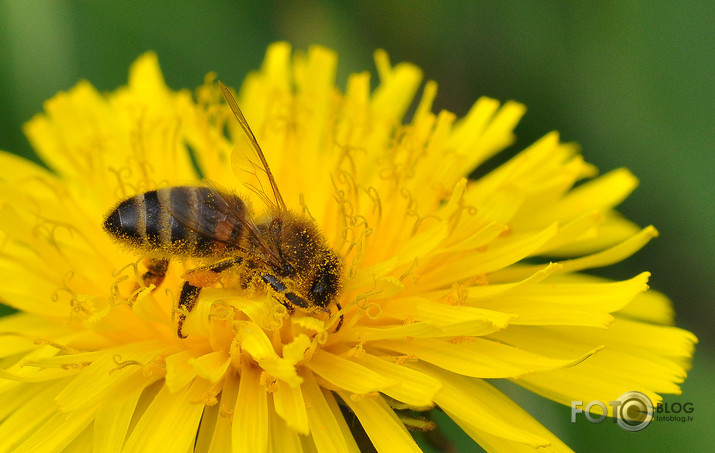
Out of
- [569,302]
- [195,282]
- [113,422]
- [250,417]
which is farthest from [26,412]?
[569,302]

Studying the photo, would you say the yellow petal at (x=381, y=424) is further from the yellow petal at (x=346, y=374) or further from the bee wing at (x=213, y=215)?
the bee wing at (x=213, y=215)

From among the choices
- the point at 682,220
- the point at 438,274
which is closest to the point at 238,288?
the point at 438,274

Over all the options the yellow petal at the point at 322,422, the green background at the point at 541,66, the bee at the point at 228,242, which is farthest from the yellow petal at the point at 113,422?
the green background at the point at 541,66

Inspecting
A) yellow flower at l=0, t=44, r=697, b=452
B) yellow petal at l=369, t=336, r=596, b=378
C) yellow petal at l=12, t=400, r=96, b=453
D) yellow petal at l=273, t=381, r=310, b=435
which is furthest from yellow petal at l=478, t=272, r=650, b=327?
yellow petal at l=12, t=400, r=96, b=453

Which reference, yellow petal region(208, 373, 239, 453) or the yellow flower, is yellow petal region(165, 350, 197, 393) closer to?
the yellow flower

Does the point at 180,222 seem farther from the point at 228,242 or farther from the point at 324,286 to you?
the point at 324,286

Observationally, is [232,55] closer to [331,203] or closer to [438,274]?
[331,203]
